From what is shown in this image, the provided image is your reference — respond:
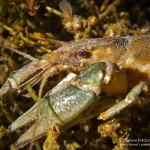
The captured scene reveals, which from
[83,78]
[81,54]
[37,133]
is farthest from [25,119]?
[81,54]

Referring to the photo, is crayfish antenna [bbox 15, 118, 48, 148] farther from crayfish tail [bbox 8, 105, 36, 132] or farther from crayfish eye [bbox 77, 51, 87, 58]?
crayfish eye [bbox 77, 51, 87, 58]

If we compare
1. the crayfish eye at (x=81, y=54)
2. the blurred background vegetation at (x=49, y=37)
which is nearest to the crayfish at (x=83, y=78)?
the crayfish eye at (x=81, y=54)

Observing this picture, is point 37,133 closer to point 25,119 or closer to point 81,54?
point 25,119

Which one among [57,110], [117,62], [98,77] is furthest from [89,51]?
[57,110]

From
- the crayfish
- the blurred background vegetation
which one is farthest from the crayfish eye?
the blurred background vegetation

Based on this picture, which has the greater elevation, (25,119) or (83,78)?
(83,78)
